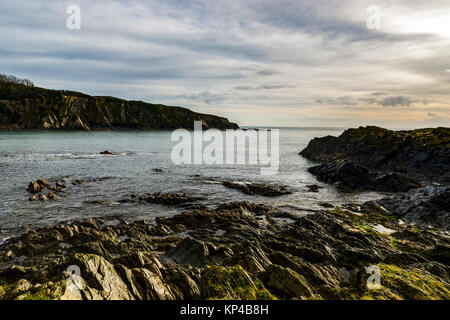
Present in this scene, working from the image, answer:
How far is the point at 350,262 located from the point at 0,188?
3857 cm

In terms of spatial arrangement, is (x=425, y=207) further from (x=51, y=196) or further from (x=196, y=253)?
(x=51, y=196)

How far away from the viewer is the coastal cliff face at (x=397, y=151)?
150 feet

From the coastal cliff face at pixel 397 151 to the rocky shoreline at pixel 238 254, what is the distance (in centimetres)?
2307

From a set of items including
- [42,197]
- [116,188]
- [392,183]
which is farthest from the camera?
[392,183]

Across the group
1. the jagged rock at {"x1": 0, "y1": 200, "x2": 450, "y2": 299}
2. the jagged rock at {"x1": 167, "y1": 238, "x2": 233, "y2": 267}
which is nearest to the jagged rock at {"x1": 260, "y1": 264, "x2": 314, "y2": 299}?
the jagged rock at {"x1": 0, "y1": 200, "x2": 450, "y2": 299}

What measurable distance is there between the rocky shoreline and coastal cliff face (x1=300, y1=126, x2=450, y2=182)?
23.1m

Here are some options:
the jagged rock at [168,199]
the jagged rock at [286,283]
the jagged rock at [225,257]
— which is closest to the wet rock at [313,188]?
the jagged rock at [225,257]

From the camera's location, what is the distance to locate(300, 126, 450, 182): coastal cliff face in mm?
45625

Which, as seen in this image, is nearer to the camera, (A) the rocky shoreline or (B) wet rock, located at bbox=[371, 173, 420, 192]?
(A) the rocky shoreline

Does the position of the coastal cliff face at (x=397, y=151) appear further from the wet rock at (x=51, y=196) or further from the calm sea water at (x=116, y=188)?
the wet rock at (x=51, y=196)

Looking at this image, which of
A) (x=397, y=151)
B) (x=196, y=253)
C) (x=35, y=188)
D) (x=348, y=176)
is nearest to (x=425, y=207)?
(x=348, y=176)

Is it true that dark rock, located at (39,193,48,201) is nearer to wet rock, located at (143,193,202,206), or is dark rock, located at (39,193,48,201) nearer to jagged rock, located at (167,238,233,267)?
wet rock, located at (143,193,202,206)

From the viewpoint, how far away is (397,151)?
5297cm

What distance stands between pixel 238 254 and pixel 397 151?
2059 inches
